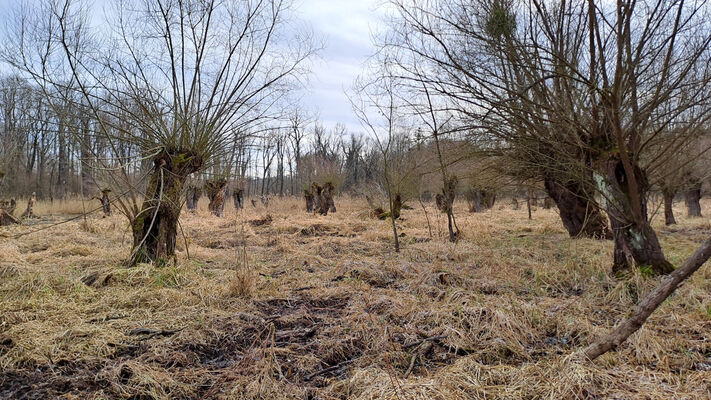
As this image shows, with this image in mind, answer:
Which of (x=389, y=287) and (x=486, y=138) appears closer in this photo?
(x=389, y=287)

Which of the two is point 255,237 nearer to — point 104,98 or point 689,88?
point 104,98

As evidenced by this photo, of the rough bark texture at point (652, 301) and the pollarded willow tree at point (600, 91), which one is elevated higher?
the pollarded willow tree at point (600, 91)

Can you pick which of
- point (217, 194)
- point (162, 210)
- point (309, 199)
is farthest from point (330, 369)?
point (309, 199)

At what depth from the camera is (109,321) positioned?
3.35 meters

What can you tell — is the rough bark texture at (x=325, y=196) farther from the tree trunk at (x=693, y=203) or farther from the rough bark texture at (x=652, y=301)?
the rough bark texture at (x=652, y=301)

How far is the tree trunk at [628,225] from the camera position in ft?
14.5

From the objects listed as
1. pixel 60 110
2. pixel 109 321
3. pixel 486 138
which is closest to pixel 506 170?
pixel 486 138

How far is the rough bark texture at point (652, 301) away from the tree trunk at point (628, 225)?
253cm

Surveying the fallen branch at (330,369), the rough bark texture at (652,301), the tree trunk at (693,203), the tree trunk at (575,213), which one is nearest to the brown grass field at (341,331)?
the fallen branch at (330,369)

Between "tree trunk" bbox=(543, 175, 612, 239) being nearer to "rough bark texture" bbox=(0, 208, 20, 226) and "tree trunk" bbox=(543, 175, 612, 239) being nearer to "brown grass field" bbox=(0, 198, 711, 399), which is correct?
"brown grass field" bbox=(0, 198, 711, 399)

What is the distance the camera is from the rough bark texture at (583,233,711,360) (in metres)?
1.98

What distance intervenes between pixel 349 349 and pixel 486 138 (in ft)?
13.7

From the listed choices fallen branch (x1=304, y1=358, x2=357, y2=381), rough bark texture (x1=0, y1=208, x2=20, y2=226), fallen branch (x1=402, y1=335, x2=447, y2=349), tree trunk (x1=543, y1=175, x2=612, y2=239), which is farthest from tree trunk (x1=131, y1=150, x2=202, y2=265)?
rough bark texture (x1=0, y1=208, x2=20, y2=226)

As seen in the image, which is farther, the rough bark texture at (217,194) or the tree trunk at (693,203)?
the rough bark texture at (217,194)
